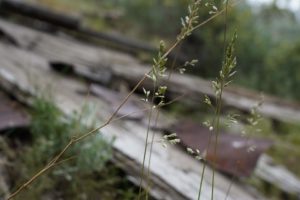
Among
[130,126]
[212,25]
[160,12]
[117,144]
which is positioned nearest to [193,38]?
[212,25]

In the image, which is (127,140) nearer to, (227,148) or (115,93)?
(227,148)

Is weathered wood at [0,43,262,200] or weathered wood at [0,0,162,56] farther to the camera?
weathered wood at [0,0,162,56]

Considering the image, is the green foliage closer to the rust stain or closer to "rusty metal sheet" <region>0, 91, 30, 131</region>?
"rusty metal sheet" <region>0, 91, 30, 131</region>

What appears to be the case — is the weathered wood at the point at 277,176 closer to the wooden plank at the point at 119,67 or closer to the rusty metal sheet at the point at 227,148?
the rusty metal sheet at the point at 227,148

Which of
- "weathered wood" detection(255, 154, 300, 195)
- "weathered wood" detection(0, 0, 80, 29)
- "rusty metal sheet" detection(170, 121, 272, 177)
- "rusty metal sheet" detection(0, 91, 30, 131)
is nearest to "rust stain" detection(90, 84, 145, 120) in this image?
"rusty metal sheet" detection(170, 121, 272, 177)

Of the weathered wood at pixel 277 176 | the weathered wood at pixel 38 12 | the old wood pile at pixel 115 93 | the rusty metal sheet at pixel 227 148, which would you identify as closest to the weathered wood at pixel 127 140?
the old wood pile at pixel 115 93

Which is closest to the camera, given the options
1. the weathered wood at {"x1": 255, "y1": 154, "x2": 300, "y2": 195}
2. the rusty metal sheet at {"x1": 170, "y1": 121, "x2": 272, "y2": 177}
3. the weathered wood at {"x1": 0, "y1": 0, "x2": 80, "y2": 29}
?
the rusty metal sheet at {"x1": 170, "y1": 121, "x2": 272, "y2": 177}

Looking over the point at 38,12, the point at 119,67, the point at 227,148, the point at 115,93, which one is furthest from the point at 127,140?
the point at 38,12
